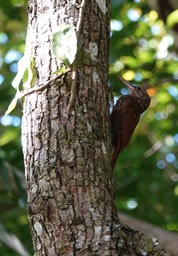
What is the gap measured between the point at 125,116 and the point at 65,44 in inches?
40.9

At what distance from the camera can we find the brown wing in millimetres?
3483

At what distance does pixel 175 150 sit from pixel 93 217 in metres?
5.15

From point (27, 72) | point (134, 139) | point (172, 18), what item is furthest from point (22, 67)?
point (134, 139)

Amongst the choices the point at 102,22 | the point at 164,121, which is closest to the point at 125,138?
the point at 102,22

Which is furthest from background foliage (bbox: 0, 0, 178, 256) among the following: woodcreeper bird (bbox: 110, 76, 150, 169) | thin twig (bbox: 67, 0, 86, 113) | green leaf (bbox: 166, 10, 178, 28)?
thin twig (bbox: 67, 0, 86, 113)

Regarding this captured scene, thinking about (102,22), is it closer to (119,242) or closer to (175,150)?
(119,242)

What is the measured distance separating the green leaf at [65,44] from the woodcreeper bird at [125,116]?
0.68 metres

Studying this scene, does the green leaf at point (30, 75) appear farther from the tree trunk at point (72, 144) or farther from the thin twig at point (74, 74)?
the thin twig at point (74, 74)

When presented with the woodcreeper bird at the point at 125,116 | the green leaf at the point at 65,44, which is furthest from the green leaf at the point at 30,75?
the woodcreeper bird at the point at 125,116

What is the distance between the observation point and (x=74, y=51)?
2.68 m

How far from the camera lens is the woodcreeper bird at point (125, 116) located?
138 inches

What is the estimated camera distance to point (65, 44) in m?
2.68

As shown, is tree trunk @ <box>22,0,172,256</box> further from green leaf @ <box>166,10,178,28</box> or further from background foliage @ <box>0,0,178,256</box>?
background foliage @ <box>0,0,178,256</box>

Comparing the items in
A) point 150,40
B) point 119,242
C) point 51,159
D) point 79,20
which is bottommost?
point 119,242
